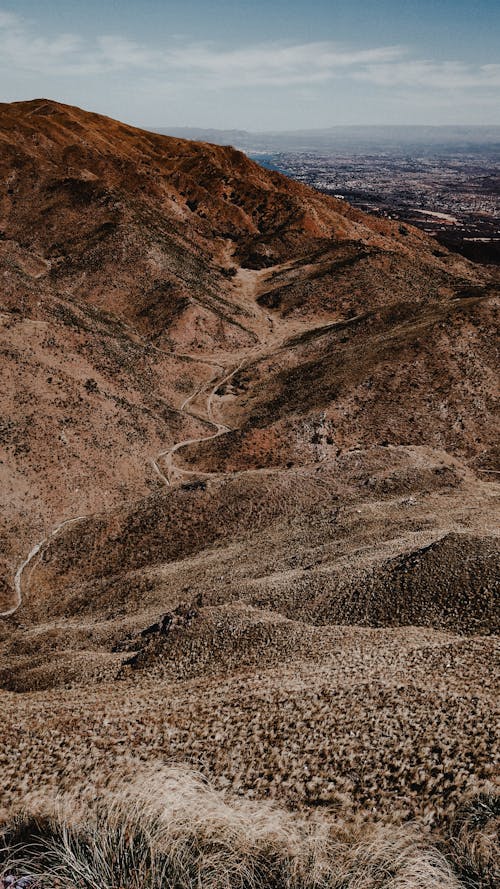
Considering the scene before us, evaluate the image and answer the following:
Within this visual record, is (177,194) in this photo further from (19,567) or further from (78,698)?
(78,698)

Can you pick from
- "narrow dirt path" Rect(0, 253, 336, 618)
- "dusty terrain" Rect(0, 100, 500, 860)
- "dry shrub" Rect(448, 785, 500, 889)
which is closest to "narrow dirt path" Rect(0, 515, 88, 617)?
"narrow dirt path" Rect(0, 253, 336, 618)

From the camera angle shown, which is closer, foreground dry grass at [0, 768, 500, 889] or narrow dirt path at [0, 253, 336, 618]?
foreground dry grass at [0, 768, 500, 889]

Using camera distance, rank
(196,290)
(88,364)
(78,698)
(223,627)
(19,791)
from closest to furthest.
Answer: (19,791) < (78,698) < (223,627) < (88,364) < (196,290)

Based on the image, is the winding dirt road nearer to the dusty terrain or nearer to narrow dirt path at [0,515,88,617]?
narrow dirt path at [0,515,88,617]

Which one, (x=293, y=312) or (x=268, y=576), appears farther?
(x=293, y=312)

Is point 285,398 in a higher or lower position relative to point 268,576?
higher

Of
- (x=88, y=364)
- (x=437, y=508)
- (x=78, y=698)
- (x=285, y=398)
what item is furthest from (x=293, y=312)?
(x=78, y=698)
